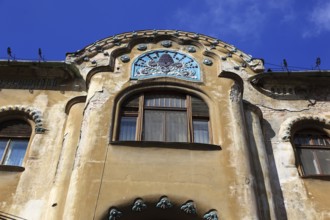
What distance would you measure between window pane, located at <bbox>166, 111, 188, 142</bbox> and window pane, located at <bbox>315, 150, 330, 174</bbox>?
333 cm

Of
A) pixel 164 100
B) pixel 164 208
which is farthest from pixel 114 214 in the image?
pixel 164 100

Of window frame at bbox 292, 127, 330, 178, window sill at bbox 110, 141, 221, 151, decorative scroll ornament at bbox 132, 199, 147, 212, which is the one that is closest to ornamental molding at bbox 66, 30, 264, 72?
window frame at bbox 292, 127, 330, 178

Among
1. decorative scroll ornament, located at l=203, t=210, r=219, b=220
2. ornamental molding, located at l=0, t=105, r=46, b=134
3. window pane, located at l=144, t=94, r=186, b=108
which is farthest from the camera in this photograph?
ornamental molding, located at l=0, t=105, r=46, b=134

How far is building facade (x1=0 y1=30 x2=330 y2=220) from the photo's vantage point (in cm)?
912

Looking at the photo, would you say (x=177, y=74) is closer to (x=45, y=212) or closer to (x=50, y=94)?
(x=50, y=94)

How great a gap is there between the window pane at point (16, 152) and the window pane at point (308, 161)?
21.5 feet

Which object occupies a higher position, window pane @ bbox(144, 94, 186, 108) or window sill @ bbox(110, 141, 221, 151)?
window pane @ bbox(144, 94, 186, 108)

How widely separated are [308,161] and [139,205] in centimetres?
464

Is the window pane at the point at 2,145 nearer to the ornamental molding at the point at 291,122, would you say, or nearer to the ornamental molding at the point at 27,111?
the ornamental molding at the point at 27,111

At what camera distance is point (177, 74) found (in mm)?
12180

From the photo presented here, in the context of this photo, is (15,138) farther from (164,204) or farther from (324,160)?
(324,160)

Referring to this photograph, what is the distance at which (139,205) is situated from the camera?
8828 mm

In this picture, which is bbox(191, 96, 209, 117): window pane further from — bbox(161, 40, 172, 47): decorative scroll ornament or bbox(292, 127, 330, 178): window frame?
bbox(161, 40, 172, 47): decorative scroll ornament

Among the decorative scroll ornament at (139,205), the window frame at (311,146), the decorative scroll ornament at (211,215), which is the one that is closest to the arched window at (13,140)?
the decorative scroll ornament at (139,205)
